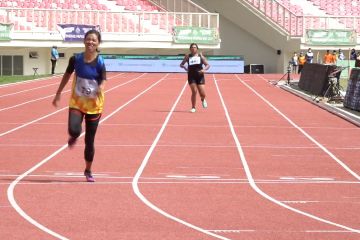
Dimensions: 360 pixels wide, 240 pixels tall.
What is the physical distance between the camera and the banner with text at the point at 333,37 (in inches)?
1875

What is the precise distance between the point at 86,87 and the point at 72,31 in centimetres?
3707

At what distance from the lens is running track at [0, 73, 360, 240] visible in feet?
21.6

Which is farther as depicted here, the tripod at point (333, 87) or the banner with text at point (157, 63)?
the banner with text at point (157, 63)

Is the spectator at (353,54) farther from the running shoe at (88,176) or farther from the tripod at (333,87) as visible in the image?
the running shoe at (88,176)

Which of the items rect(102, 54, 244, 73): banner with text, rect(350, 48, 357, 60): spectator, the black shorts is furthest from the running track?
rect(350, 48, 357, 60): spectator

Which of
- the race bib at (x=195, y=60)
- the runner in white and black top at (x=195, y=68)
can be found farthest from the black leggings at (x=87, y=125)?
the race bib at (x=195, y=60)

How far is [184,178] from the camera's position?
9352 millimetres

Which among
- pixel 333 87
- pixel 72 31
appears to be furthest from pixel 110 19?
pixel 333 87

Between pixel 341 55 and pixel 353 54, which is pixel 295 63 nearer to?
pixel 341 55

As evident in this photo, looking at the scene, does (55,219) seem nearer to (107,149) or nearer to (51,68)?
(107,149)

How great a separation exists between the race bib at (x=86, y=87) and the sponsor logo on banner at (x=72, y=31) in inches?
1444

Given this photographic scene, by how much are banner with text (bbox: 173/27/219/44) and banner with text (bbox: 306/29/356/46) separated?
18.8 ft

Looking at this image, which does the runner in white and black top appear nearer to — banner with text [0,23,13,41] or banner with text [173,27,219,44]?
banner with text [0,23,13,41]

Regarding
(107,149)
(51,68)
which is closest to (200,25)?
(51,68)
